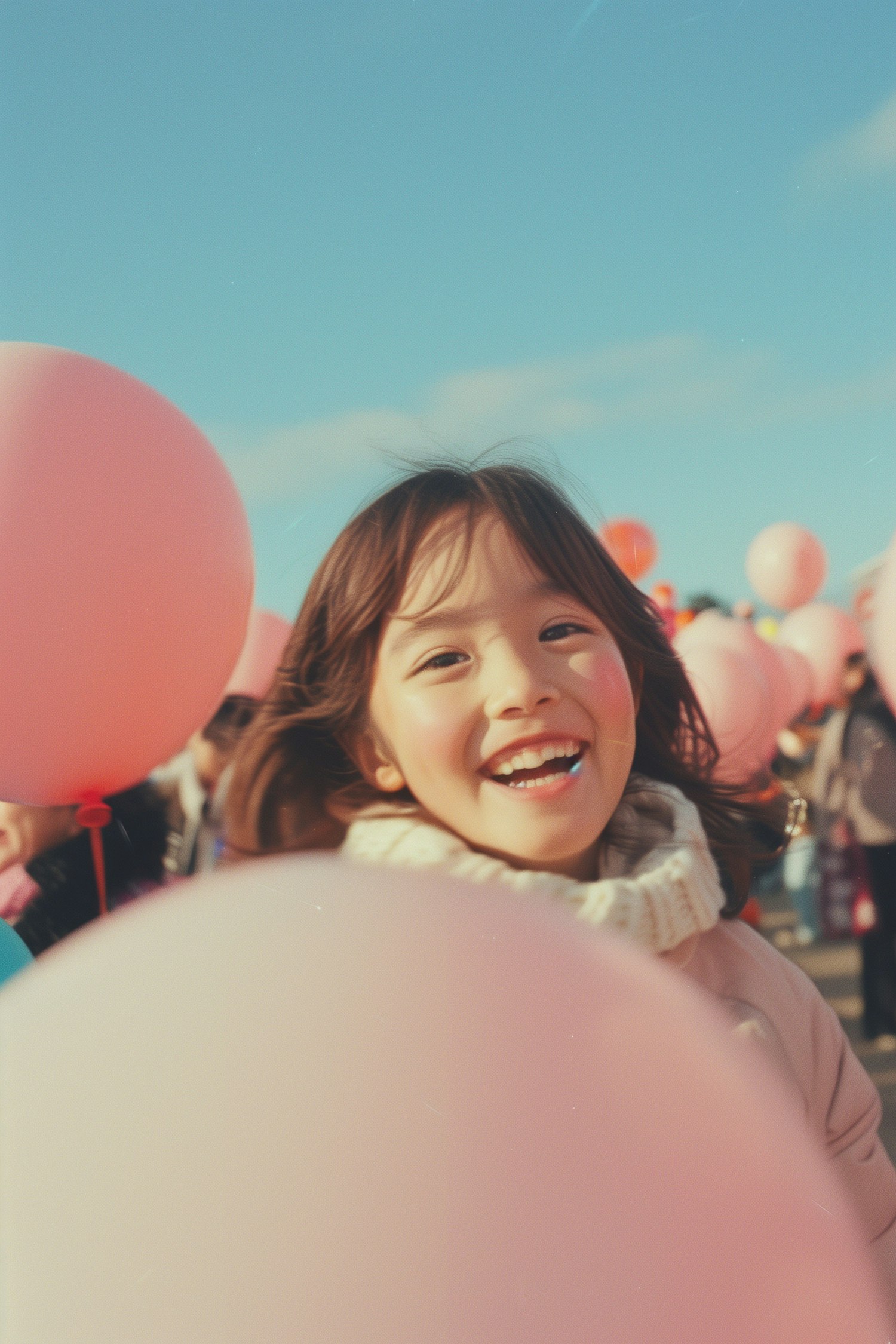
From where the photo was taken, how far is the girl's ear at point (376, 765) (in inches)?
62.0

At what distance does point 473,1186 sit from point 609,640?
3.14 feet

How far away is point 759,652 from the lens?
4.01m

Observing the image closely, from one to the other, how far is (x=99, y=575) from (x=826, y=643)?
4.55 metres

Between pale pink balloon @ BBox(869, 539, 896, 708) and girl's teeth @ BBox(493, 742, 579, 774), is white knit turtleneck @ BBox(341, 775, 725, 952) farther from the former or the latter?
A: pale pink balloon @ BBox(869, 539, 896, 708)

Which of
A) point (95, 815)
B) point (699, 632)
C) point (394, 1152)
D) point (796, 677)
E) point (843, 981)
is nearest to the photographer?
point (394, 1152)

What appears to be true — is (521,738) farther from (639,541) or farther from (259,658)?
(639,541)

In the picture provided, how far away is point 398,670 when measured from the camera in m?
1.49

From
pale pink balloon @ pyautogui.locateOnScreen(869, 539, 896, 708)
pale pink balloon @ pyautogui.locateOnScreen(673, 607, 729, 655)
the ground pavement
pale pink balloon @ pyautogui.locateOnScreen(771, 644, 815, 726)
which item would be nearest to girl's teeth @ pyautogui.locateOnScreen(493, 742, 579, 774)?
pale pink balloon @ pyautogui.locateOnScreen(869, 539, 896, 708)

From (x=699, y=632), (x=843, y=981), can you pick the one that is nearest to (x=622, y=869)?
(x=699, y=632)

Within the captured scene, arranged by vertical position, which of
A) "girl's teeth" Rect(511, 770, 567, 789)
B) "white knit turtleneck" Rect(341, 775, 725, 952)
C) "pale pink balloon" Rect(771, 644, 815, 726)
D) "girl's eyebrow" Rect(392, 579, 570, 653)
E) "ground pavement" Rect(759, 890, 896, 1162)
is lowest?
"ground pavement" Rect(759, 890, 896, 1162)

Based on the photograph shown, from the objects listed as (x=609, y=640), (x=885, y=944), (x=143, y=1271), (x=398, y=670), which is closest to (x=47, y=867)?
(x=398, y=670)

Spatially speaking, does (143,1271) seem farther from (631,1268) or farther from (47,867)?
(47,867)

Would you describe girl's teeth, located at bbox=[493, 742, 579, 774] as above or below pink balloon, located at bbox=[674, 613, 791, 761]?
above

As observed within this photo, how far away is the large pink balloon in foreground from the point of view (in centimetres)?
61
